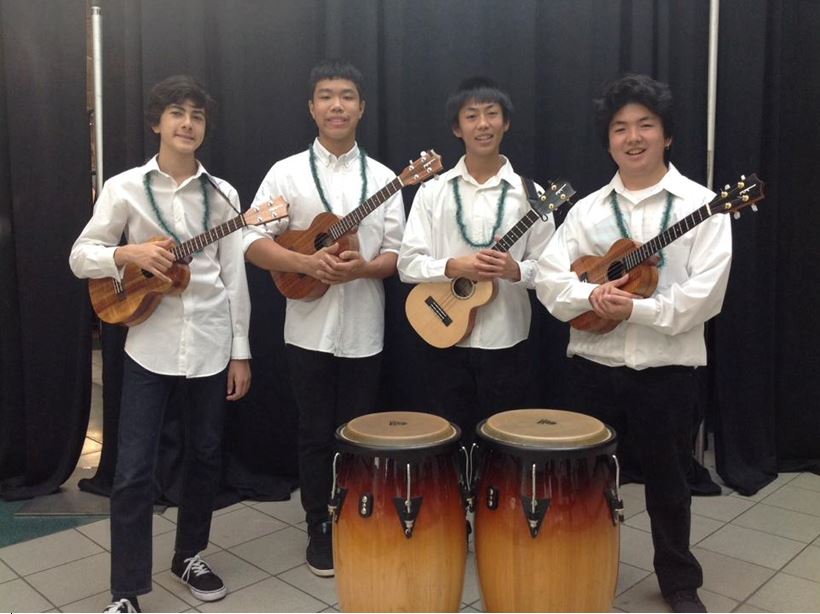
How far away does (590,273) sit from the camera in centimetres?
217

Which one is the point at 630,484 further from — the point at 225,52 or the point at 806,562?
the point at 225,52

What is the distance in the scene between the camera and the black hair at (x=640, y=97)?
2088 millimetres

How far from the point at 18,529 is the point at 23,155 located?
148 centimetres

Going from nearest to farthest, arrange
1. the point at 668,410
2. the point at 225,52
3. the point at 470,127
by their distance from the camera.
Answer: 1. the point at 668,410
2. the point at 470,127
3. the point at 225,52

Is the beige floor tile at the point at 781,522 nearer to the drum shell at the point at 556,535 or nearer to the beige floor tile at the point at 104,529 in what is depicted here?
the drum shell at the point at 556,535

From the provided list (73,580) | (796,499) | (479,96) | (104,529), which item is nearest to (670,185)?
(479,96)

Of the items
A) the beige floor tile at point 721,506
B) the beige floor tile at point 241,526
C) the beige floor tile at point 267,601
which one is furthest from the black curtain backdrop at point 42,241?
the beige floor tile at point 721,506

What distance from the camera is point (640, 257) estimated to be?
2.06 meters

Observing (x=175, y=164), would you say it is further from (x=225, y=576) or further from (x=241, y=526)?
(x=241, y=526)

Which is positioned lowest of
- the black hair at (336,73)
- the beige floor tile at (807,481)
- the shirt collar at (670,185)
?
the beige floor tile at (807,481)

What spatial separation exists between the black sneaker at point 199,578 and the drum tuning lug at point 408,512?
872mm

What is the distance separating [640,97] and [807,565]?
1670mm

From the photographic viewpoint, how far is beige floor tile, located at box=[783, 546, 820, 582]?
2418 millimetres

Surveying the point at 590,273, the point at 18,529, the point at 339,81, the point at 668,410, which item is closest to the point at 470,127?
the point at 339,81
